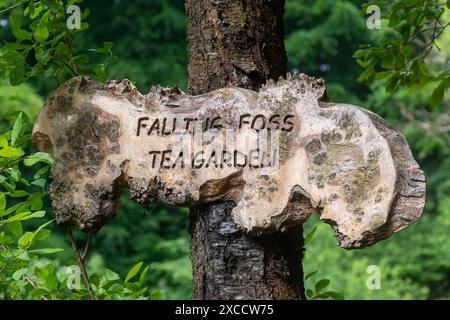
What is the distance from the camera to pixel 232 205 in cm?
143

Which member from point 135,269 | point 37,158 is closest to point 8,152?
point 37,158

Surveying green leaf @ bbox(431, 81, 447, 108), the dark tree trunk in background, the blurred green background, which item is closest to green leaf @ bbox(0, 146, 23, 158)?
the dark tree trunk in background

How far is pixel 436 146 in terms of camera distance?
6.21m

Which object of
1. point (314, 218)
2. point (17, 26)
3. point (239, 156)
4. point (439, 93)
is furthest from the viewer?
point (314, 218)

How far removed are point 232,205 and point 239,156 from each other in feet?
0.35

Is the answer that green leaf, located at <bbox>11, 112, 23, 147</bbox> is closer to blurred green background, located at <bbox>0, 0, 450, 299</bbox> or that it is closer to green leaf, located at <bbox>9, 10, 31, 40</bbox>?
green leaf, located at <bbox>9, 10, 31, 40</bbox>

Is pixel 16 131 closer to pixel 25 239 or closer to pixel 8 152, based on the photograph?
pixel 8 152

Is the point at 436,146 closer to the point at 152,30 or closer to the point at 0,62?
the point at 152,30

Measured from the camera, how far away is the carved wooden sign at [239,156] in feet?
4.22

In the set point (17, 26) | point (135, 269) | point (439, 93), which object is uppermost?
point (17, 26)
